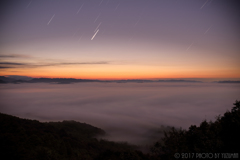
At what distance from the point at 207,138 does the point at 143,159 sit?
1581 centimetres

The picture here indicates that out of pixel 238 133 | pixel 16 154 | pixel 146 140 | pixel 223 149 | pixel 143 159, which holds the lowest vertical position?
pixel 146 140

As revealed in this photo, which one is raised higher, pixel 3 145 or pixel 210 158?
pixel 210 158

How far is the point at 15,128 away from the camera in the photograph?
41625mm

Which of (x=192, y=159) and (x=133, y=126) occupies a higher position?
(x=192, y=159)

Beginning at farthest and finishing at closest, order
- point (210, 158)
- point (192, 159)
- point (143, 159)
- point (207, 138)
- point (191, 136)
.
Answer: point (143, 159), point (191, 136), point (207, 138), point (192, 159), point (210, 158)

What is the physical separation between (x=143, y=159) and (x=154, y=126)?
15904cm

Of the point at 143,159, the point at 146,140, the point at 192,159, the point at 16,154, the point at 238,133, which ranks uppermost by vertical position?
the point at 238,133

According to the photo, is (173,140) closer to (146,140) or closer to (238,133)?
(238,133)

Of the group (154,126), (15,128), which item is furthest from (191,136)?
(154,126)

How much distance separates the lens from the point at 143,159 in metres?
28.0

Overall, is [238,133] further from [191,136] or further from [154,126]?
[154,126]

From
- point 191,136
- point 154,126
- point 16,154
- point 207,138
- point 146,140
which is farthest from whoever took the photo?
point 154,126

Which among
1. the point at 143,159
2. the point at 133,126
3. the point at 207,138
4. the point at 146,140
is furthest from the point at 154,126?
the point at 207,138

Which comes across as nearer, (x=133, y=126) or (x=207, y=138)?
(x=207, y=138)
